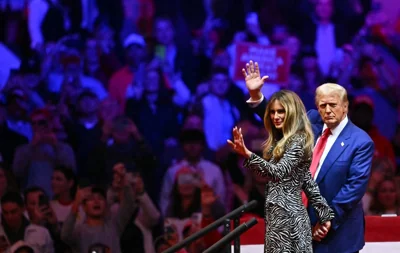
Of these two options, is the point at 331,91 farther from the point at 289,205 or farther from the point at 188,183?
the point at 188,183

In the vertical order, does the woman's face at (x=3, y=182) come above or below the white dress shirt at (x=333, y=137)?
below

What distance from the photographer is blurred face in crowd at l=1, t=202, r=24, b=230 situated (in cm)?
728

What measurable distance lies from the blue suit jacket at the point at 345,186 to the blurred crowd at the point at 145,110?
3.21 metres

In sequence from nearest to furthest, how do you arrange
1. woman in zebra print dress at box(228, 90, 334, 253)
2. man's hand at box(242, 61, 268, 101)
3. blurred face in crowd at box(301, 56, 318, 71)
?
woman in zebra print dress at box(228, 90, 334, 253) → man's hand at box(242, 61, 268, 101) → blurred face in crowd at box(301, 56, 318, 71)

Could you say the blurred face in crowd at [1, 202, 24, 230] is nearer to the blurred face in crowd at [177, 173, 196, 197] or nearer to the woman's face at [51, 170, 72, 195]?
the woman's face at [51, 170, 72, 195]

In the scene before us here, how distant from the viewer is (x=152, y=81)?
780cm

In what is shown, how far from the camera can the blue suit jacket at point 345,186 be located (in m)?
3.75

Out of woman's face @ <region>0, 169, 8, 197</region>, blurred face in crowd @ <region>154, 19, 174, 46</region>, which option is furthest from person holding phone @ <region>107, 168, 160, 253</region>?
blurred face in crowd @ <region>154, 19, 174, 46</region>

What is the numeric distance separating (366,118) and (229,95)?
1.46m

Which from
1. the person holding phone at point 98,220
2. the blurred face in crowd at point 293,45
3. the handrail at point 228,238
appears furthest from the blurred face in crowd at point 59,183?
the handrail at point 228,238

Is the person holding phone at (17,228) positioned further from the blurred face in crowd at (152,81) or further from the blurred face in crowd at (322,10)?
the blurred face in crowd at (322,10)

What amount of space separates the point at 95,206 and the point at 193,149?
1118 millimetres

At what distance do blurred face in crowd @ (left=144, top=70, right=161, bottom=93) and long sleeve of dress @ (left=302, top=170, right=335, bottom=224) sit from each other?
4.27 meters

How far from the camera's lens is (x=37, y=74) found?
7500mm
